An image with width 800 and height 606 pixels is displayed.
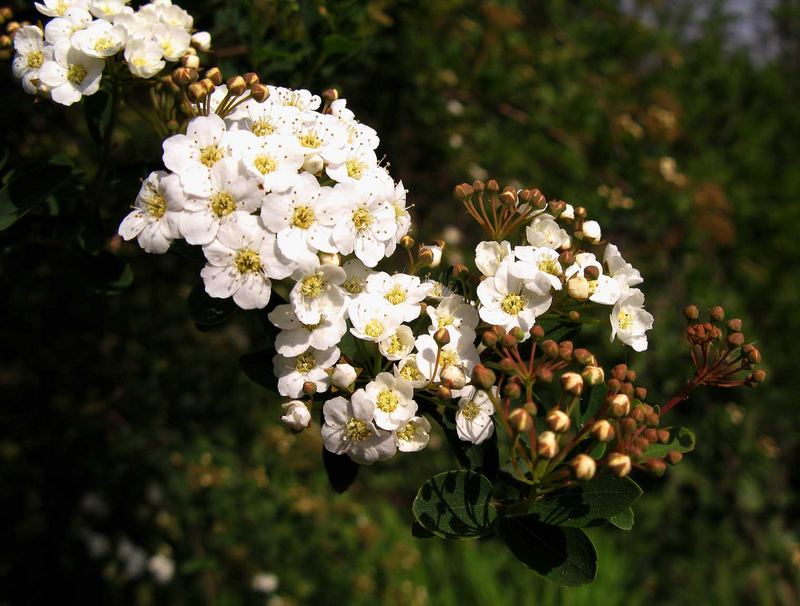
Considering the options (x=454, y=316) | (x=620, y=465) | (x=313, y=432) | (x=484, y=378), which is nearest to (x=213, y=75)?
(x=454, y=316)

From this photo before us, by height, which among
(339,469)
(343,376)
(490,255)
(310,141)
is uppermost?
(310,141)

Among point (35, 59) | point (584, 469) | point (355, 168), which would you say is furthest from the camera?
point (35, 59)

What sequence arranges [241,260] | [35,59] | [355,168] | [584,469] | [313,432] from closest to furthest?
[584,469]
[241,260]
[355,168]
[35,59]
[313,432]

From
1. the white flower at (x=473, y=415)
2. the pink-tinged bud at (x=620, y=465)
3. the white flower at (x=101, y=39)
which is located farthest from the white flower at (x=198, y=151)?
→ the pink-tinged bud at (x=620, y=465)

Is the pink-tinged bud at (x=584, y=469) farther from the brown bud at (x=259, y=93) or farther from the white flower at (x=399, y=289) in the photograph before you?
the brown bud at (x=259, y=93)

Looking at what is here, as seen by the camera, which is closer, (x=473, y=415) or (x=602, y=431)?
(x=602, y=431)

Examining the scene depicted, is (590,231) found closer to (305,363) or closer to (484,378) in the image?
(484,378)

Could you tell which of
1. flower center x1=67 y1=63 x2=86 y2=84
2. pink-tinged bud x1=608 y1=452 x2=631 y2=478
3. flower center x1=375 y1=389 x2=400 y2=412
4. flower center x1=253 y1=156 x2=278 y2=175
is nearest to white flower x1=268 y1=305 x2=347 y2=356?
flower center x1=375 y1=389 x2=400 y2=412
